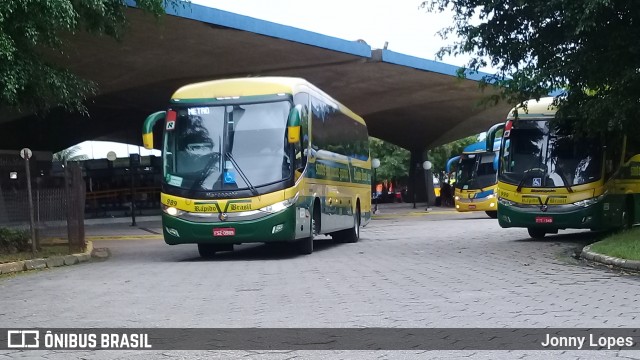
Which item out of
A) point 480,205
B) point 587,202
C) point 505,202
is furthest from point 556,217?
point 480,205

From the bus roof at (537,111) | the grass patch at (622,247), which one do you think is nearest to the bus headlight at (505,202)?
the bus roof at (537,111)

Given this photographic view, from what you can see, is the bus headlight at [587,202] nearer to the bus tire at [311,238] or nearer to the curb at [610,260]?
the curb at [610,260]

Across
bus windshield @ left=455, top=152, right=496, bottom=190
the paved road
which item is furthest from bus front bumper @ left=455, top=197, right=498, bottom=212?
the paved road

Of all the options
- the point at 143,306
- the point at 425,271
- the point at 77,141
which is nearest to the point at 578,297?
the point at 425,271

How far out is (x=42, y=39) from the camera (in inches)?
556

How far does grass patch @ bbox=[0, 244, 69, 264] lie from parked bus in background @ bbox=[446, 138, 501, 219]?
70.5 ft

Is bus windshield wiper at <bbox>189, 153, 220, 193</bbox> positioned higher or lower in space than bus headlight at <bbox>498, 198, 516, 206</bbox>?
higher

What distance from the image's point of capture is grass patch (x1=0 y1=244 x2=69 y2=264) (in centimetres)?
1453

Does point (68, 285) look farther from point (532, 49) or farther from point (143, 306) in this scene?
point (532, 49)

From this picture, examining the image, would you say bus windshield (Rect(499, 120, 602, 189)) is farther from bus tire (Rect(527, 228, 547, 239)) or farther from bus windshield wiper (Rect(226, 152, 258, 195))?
bus windshield wiper (Rect(226, 152, 258, 195))

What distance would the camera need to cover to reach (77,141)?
54.2 meters

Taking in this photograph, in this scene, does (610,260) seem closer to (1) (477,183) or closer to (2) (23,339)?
(2) (23,339)

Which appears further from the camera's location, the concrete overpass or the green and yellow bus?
the concrete overpass

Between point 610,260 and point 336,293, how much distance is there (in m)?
5.53
